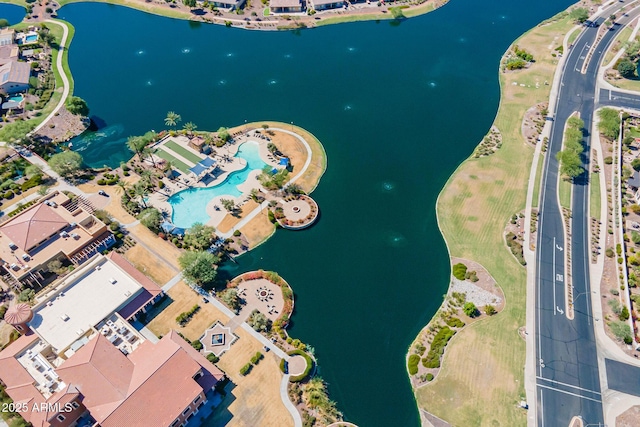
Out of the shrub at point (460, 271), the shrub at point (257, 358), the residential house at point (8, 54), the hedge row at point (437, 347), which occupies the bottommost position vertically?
the shrub at point (257, 358)

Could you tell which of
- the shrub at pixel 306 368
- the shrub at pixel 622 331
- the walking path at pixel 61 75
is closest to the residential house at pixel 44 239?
the walking path at pixel 61 75

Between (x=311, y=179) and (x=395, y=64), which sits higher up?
(x=395, y=64)

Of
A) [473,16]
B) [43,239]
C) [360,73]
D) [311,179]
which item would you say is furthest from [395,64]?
[43,239]

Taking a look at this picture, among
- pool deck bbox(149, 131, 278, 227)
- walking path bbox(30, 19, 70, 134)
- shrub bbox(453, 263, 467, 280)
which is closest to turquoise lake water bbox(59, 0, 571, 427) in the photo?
shrub bbox(453, 263, 467, 280)

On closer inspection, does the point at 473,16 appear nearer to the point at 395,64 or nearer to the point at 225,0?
the point at 395,64

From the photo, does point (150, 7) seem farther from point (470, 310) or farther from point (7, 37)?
point (470, 310)

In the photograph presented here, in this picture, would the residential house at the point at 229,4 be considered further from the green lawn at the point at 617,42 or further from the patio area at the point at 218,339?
the patio area at the point at 218,339
